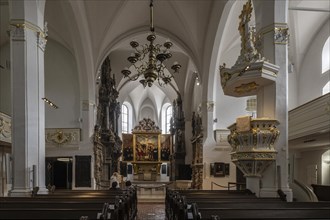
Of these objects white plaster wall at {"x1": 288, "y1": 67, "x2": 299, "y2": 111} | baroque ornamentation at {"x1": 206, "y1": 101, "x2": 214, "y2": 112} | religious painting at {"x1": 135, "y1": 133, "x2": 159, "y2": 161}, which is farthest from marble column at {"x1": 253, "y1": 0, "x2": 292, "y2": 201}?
religious painting at {"x1": 135, "y1": 133, "x2": 159, "y2": 161}

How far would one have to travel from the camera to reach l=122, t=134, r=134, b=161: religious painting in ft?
91.3

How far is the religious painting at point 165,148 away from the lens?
28.1 metres

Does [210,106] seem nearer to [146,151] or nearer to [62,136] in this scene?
[62,136]

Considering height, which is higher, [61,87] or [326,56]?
[326,56]

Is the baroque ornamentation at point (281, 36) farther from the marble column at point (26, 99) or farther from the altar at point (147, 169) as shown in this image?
the altar at point (147, 169)

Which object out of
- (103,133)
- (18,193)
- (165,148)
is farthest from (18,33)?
(165,148)

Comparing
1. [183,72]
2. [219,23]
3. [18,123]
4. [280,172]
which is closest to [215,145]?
[219,23]

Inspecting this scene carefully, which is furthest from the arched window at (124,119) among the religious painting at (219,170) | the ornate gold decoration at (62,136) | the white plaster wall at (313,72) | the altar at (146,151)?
the white plaster wall at (313,72)

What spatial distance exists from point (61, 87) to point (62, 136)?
2.21 m

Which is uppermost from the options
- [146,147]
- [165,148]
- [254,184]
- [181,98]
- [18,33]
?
[18,33]

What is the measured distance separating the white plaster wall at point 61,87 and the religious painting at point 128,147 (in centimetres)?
1279

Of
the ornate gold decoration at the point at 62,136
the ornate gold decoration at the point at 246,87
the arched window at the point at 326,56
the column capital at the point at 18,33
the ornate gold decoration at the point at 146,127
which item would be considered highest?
the arched window at the point at 326,56

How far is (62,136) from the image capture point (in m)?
15.1

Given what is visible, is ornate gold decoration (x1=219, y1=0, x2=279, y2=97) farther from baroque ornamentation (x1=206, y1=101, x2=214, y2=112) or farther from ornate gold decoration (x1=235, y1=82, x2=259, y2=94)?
baroque ornamentation (x1=206, y1=101, x2=214, y2=112)
